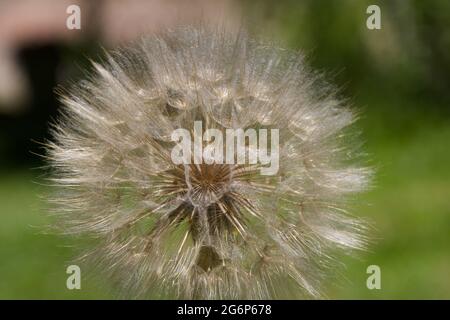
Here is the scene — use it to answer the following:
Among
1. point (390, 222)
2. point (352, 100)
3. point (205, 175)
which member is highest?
point (352, 100)

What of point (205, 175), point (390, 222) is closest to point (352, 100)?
point (390, 222)

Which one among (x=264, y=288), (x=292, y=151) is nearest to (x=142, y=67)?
(x=292, y=151)

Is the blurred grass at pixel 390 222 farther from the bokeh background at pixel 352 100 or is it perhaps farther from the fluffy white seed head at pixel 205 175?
the fluffy white seed head at pixel 205 175

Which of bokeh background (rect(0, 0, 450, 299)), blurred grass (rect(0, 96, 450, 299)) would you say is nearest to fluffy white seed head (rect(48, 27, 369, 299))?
blurred grass (rect(0, 96, 450, 299))

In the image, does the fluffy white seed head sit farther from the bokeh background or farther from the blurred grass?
the bokeh background

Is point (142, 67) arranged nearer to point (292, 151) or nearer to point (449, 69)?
point (292, 151)

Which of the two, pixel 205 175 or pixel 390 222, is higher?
pixel 205 175

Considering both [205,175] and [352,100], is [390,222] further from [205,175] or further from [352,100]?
[205,175]
